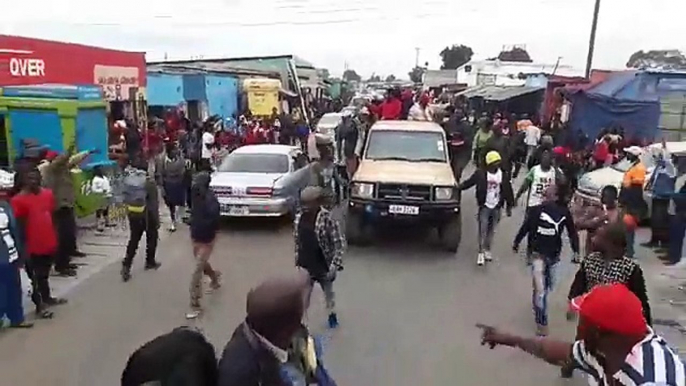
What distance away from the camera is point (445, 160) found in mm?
12766

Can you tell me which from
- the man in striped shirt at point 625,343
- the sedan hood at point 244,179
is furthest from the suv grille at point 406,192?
the man in striped shirt at point 625,343

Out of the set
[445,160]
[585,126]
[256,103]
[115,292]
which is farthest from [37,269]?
[256,103]

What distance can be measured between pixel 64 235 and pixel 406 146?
581 centimetres

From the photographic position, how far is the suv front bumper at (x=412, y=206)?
11.3 m

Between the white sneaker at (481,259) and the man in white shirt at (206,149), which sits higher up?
the man in white shirt at (206,149)

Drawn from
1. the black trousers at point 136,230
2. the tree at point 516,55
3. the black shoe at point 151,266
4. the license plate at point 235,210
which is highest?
the tree at point 516,55

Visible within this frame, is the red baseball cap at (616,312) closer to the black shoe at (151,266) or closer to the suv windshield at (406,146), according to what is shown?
the black shoe at (151,266)

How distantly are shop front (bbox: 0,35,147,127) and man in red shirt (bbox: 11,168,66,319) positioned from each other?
9.35 meters

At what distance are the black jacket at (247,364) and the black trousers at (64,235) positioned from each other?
7.60 metres

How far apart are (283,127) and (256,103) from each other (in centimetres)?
739

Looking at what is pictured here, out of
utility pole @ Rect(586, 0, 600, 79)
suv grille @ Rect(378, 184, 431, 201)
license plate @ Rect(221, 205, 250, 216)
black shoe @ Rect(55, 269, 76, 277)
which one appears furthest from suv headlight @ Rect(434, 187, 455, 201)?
utility pole @ Rect(586, 0, 600, 79)

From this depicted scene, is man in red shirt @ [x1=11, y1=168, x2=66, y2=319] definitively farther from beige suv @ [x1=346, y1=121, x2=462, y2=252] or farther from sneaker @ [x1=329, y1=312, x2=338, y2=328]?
beige suv @ [x1=346, y1=121, x2=462, y2=252]

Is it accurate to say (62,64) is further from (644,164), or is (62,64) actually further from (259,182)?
(644,164)

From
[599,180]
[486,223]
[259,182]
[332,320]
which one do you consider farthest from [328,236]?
[599,180]
